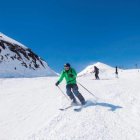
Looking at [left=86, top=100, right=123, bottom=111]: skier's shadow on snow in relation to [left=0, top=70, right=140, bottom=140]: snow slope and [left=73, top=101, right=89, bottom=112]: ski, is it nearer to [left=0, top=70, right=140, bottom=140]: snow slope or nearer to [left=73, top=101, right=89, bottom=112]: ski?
[left=0, top=70, right=140, bottom=140]: snow slope

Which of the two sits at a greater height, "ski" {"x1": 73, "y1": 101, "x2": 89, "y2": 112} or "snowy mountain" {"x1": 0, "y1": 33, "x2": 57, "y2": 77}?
"snowy mountain" {"x1": 0, "y1": 33, "x2": 57, "y2": 77}

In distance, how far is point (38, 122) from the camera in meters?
10.4

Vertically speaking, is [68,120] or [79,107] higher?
[79,107]

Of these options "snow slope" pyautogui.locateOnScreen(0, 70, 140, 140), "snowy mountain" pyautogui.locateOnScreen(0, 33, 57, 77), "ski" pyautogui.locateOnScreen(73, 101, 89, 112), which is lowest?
"snow slope" pyautogui.locateOnScreen(0, 70, 140, 140)

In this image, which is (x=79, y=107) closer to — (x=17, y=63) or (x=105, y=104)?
(x=105, y=104)

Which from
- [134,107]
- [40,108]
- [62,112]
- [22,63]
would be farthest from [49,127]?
[22,63]

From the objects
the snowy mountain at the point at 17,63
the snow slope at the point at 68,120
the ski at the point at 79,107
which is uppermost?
the snowy mountain at the point at 17,63

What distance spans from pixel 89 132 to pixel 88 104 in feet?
10.2

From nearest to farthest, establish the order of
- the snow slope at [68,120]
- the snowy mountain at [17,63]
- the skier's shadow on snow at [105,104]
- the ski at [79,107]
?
1. the snow slope at [68,120]
2. the ski at [79,107]
3. the skier's shadow on snow at [105,104]
4. the snowy mountain at [17,63]

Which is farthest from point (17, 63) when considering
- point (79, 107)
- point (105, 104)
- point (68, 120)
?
point (68, 120)

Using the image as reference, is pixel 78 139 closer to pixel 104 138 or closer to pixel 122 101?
pixel 104 138

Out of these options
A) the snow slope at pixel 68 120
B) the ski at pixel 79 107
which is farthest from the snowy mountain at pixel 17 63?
the ski at pixel 79 107

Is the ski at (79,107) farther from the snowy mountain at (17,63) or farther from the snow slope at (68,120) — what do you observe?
the snowy mountain at (17,63)

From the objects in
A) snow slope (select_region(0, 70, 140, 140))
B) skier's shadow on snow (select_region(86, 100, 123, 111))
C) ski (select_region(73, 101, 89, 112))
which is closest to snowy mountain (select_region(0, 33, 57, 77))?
snow slope (select_region(0, 70, 140, 140))
